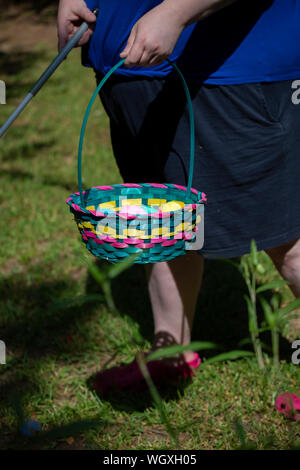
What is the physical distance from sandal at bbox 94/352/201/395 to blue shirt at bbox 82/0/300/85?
1.02 m

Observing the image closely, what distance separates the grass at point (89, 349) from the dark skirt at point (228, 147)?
1.76ft

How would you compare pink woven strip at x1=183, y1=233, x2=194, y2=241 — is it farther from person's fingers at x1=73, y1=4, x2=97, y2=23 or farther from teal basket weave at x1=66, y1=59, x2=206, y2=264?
person's fingers at x1=73, y1=4, x2=97, y2=23

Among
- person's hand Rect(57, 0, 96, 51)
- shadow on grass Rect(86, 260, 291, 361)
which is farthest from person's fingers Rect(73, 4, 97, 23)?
shadow on grass Rect(86, 260, 291, 361)

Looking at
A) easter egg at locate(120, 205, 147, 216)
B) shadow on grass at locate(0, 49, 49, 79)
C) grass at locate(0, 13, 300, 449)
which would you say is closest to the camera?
easter egg at locate(120, 205, 147, 216)

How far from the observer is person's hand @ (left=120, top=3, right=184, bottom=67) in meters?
1.24

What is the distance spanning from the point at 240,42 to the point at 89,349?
Answer: 1333 millimetres

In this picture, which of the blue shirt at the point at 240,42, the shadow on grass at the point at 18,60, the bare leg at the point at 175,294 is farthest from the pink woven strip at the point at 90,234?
the shadow on grass at the point at 18,60

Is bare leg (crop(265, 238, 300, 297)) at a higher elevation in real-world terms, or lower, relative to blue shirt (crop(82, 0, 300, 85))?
lower

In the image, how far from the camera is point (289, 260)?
5.58 ft

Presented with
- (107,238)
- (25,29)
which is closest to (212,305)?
(107,238)

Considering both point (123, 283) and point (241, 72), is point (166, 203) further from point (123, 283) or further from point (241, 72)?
point (123, 283)

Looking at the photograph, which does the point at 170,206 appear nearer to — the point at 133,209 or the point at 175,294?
the point at 133,209

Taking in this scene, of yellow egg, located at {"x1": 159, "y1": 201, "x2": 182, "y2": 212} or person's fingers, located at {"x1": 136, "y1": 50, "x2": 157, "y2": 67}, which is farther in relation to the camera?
yellow egg, located at {"x1": 159, "y1": 201, "x2": 182, "y2": 212}
